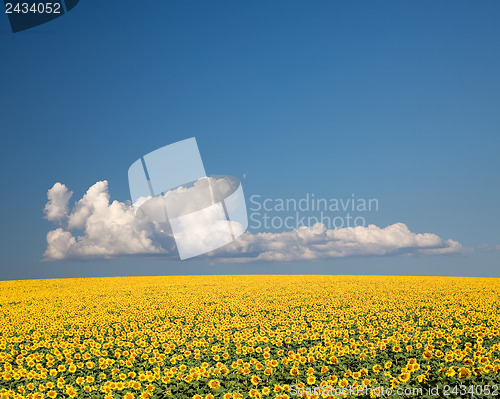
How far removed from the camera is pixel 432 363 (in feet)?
31.6

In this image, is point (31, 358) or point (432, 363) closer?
point (432, 363)

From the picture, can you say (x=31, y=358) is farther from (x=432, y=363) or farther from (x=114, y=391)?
(x=432, y=363)

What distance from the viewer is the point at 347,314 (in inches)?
677

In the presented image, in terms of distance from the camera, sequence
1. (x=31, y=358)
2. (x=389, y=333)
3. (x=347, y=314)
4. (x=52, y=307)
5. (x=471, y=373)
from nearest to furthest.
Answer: (x=471, y=373)
(x=31, y=358)
(x=389, y=333)
(x=347, y=314)
(x=52, y=307)

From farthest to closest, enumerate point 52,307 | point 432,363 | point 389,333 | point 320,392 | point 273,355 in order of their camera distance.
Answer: point 52,307, point 389,333, point 273,355, point 432,363, point 320,392

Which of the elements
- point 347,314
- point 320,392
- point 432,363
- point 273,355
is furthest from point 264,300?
point 320,392

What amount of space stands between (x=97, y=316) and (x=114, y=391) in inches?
394

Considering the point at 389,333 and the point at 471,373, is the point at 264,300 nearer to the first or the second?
the point at 389,333

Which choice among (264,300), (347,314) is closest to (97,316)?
(264,300)

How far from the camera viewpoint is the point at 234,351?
11664 millimetres

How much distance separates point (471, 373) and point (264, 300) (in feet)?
50.8

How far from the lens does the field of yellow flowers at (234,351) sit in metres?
8.54

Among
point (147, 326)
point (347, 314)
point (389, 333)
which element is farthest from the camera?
point (347, 314)

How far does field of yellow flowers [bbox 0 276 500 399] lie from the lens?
854cm
